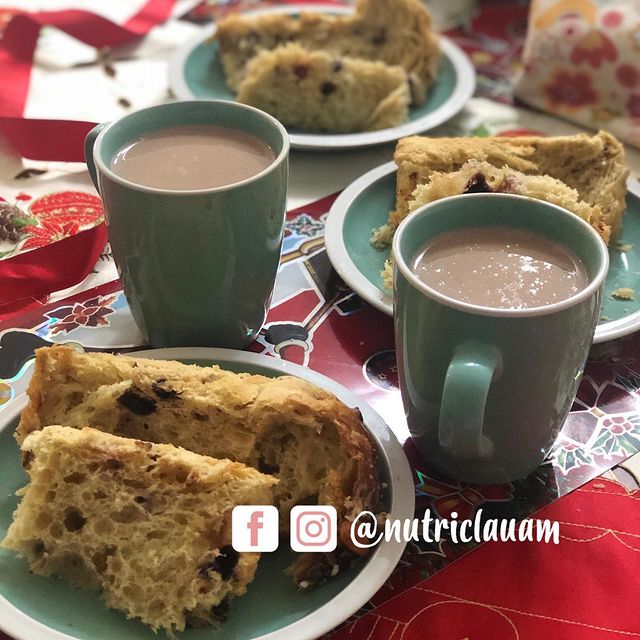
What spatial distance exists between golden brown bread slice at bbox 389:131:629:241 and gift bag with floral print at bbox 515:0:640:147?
32 cm

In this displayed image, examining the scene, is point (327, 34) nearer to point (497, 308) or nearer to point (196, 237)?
point (196, 237)

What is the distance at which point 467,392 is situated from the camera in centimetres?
66

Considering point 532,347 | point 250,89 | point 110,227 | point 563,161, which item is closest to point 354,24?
point 250,89

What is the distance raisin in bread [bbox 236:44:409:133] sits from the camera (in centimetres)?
141

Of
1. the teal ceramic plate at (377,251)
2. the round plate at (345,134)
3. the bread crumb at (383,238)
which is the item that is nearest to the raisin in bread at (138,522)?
the teal ceramic plate at (377,251)

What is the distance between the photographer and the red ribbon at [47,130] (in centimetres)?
111

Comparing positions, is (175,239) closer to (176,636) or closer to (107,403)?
(107,403)

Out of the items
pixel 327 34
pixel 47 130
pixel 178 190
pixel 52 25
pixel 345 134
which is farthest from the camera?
pixel 52 25

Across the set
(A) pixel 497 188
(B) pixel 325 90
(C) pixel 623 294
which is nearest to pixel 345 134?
(B) pixel 325 90

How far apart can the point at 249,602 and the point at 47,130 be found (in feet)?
3.13

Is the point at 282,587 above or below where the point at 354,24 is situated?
below

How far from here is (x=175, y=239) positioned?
2.81 ft

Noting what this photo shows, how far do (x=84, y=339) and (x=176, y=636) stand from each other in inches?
19.2

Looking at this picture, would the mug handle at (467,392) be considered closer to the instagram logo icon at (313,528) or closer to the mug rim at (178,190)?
the instagram logo icon at (313,528)
